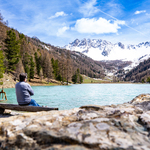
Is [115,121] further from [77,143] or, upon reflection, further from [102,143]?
[77,143]

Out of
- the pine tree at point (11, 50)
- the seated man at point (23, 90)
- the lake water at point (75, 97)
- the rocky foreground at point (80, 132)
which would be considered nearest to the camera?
the rocky foreground at point (80, 132)

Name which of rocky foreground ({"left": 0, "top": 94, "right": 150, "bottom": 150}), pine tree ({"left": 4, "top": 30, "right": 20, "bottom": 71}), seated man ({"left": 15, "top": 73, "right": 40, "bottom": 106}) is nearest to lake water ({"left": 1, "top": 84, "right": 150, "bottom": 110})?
seated man ({"left": 15, "top": 73, "right": 40, "bottom": 106})

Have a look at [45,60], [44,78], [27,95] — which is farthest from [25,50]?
[27,95]

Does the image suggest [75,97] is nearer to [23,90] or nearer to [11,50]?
[23,90]

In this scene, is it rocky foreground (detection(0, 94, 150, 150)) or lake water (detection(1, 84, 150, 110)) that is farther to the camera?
lake water (detection(1, 84, 150, 110))

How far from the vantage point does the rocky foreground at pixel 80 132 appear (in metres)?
3.05

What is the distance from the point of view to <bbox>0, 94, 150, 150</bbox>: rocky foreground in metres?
3.05

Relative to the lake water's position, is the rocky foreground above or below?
above

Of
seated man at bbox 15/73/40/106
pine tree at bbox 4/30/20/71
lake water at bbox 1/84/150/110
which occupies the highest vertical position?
pine tree at bbox 4/30/20/71

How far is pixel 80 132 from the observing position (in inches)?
133

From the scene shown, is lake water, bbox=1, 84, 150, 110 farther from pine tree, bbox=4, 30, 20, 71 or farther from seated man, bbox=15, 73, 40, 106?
pine tree, bbox=4, 30, 20, 71

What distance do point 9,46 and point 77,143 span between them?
55630mm

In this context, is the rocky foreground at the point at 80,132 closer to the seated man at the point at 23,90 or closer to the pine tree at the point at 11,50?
the seated man at the point at 23,90

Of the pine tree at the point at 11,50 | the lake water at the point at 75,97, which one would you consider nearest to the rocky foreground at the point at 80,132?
the lake water at the point at 75,97
